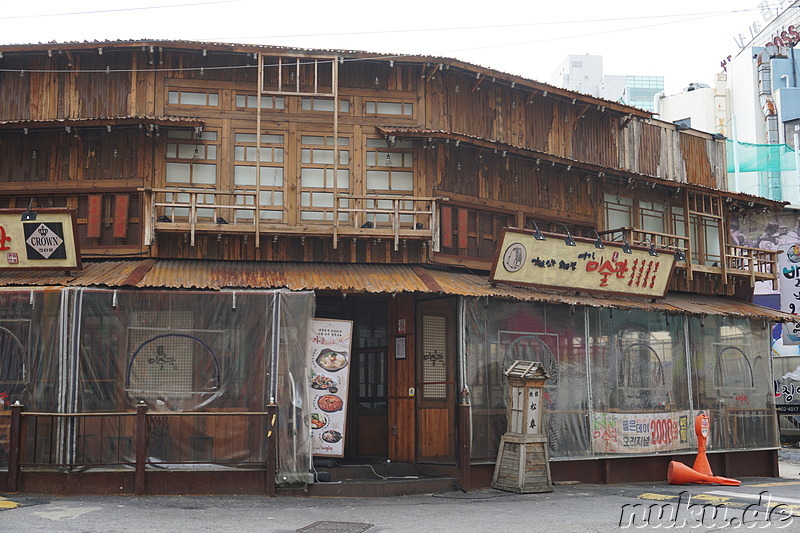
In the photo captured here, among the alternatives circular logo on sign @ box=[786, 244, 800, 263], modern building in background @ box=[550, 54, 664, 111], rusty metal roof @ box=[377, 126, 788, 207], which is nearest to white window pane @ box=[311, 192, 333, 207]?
rusty metal roof @ box=[377, 126, 788, 207]

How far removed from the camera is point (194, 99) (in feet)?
56.4

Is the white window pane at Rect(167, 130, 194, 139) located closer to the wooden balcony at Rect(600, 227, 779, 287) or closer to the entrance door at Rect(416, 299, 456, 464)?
the entrance door at Rect(416, 299, 456, 464)

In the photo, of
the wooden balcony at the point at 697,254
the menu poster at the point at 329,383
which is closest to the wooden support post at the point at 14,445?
the menu poster at the point at 329,383

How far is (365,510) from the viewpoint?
42.5 ft

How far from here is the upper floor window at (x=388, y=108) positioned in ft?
58.2

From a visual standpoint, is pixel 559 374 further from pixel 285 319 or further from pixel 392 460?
pixel 285 319

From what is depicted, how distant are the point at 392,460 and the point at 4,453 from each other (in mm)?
7208

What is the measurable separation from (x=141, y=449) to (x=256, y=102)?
300 inches

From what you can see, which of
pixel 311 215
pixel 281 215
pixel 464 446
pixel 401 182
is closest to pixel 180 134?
pixel 281 215

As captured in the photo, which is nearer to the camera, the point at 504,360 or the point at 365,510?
the point at 365,510

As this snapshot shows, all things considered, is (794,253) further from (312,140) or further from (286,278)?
(286,278)

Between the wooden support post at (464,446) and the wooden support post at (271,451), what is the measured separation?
3614 mm

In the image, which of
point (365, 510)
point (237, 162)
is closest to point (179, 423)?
point (365, 510)

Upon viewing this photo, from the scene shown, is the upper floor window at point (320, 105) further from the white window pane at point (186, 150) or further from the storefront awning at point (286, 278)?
the storefront awning at point (286, 278)
